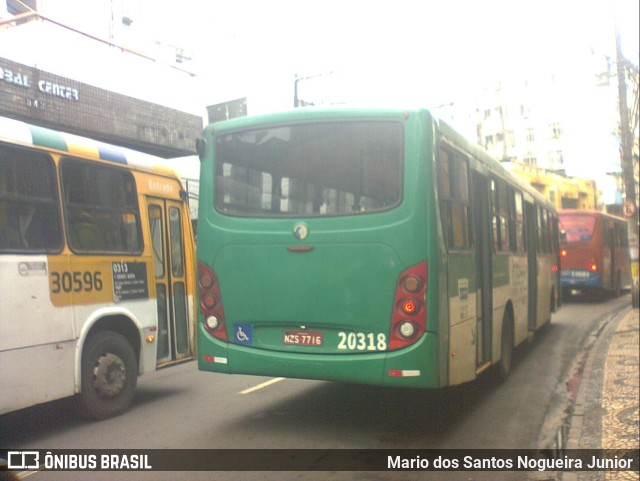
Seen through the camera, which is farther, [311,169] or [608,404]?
[608,404]

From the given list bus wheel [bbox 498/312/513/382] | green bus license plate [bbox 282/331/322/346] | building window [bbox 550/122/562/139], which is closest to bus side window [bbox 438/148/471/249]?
green bus license plate [bbox 282/331/322/346]

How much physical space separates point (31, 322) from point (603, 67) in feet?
52.1

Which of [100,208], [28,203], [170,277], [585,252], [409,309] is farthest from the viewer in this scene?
[585,252]

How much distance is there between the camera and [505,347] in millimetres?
8703

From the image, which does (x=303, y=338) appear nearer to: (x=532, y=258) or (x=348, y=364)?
(x=348, y=364)

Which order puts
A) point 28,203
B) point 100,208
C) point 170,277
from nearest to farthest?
1. point 28,203
2. point 100,208
3. point 170,277

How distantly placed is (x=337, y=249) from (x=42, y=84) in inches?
128

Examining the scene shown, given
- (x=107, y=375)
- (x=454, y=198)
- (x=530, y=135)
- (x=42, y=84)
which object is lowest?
(x=107, y=375)

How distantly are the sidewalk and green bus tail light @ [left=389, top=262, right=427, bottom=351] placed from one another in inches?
62.3

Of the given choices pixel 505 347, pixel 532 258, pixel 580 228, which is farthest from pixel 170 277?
pixel 580 228

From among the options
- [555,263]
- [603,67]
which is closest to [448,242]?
[555,263]

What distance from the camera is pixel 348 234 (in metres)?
5.72

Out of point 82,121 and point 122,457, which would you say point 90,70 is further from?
point 122,457

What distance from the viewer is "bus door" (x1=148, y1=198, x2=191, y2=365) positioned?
7875 mm
